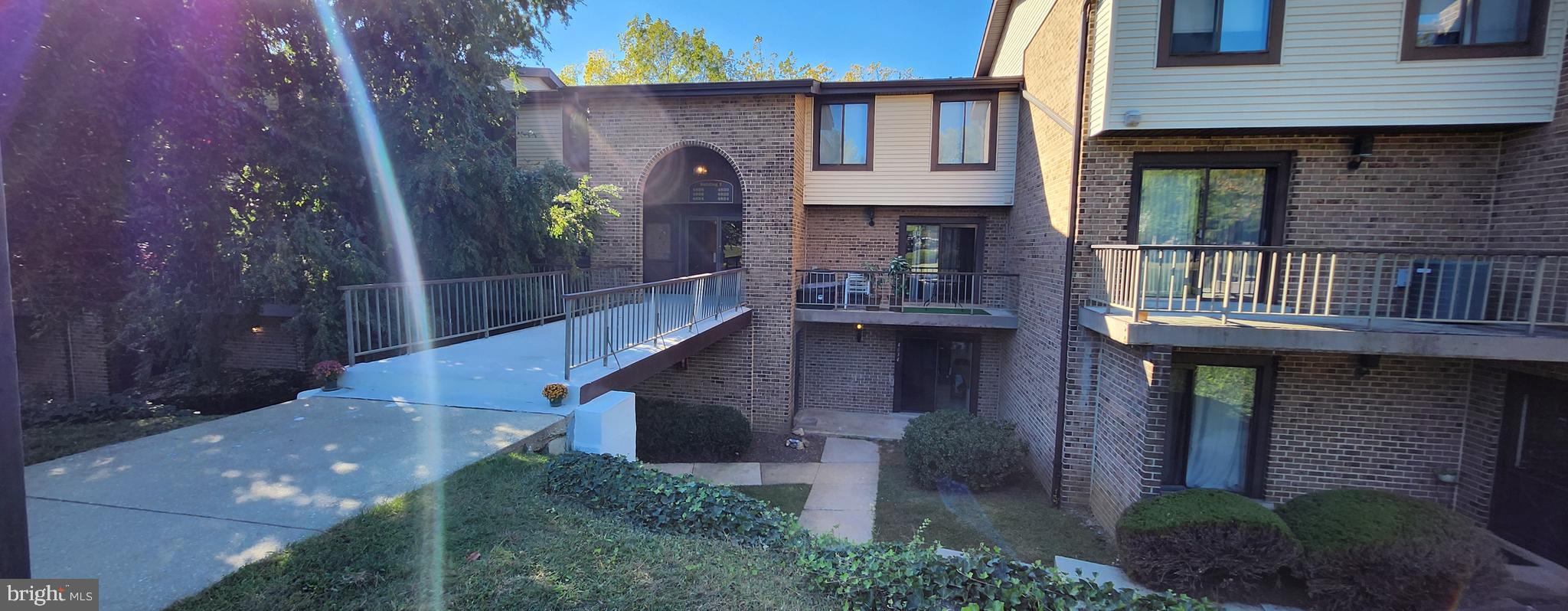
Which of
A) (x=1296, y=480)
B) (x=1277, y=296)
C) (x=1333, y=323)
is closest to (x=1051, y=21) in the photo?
(x=1277, y=296)

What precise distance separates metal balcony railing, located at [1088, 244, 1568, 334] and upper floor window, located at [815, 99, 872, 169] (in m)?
5.18

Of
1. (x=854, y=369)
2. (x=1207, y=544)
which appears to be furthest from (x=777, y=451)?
(x=1207, y=544)

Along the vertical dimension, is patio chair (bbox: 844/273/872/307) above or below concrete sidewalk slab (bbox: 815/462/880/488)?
above

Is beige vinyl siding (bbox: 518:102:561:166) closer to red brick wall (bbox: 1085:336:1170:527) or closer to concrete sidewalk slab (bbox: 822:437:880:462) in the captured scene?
concrete sidewalk slab (bbox: 822:437:880:462)

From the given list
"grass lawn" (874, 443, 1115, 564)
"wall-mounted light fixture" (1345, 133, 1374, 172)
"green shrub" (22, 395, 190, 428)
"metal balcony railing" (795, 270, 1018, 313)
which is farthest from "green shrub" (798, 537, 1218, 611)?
"metal balcony railing" (795, 270, 1018, 313)

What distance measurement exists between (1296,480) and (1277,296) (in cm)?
222

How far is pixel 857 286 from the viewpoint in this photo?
11562mm

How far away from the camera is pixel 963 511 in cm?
757

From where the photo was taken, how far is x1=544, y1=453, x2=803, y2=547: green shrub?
154 inches

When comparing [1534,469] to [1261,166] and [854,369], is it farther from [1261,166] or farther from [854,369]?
[854,369]

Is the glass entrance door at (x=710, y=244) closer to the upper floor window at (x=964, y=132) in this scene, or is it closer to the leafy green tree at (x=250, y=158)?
the leafy green tree at (x=250, y=158)

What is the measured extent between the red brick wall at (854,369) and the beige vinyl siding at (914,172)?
261 centimetres

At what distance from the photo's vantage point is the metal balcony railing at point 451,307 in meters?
6.58

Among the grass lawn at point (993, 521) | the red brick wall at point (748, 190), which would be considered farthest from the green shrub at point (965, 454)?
the red brick wall at point (748, 190)
